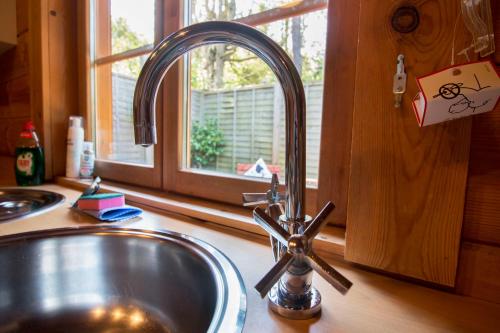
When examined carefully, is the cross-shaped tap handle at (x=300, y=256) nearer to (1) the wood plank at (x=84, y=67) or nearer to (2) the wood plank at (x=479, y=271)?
(2) the wood plank at (x=479, y=271)

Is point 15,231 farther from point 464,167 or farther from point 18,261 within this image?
point 464,167

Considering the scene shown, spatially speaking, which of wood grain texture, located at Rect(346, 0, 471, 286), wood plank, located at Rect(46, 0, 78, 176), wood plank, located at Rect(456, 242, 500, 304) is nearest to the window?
wood plank, located at Rect(46, 0, 78, 176)

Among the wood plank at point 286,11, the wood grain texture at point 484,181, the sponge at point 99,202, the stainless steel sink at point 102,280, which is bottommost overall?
the stainless steel sink at point 102,280

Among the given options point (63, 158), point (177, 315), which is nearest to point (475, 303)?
point (177, 315)

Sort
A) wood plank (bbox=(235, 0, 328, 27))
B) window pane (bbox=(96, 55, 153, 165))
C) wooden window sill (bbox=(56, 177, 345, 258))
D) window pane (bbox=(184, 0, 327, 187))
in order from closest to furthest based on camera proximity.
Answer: wooden window sill (bbox=(56, 177, 345, 258)), wood plank (bbox=(235, 0, 328, 27)), window pane (bbox=(184, 0, 327, 187)), window pane (bbox=(96, 55, 153, 165))

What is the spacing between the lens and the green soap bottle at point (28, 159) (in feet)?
3.83

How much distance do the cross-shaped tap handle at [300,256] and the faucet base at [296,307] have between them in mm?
80

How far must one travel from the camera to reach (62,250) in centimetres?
67

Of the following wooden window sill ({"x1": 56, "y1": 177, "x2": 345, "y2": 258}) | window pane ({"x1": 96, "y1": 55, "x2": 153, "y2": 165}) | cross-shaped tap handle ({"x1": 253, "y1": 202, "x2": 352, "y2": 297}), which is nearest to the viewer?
cross-shaped tap handle ({"x1": 253, "y1": 202, "x2": 352, "y2": 297})

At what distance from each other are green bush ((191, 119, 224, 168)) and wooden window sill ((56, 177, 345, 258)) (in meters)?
0.16

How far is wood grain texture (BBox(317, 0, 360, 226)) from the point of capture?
0.61 meters

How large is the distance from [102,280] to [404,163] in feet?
2.34

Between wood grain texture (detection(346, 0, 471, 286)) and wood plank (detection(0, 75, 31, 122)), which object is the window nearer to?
wood grain texture (detection(346, 0, 471, 286))

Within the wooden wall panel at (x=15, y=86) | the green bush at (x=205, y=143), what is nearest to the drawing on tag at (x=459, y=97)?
the green bush at (x=205, y=143)
